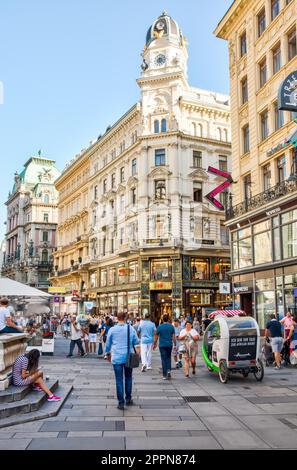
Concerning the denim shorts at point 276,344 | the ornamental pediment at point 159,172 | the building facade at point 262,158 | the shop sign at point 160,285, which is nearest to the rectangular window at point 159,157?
the ornamental pediment at point 159,172

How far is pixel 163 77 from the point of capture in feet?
144

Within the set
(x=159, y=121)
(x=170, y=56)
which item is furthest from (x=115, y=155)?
(x=170, y=56)

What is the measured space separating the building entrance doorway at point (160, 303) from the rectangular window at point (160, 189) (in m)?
8.56

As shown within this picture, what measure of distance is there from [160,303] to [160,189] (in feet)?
33.5

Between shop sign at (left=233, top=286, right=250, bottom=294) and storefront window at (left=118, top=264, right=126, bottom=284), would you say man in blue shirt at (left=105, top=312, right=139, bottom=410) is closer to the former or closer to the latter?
shop sign at (left=233, top=286, right=250, bottom=294)

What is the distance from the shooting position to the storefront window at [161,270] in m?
41.1

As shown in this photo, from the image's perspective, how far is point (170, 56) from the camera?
44562mm

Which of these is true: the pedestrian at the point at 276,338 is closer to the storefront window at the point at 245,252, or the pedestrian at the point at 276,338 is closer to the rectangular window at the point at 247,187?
the storefront window at the point at 245,252

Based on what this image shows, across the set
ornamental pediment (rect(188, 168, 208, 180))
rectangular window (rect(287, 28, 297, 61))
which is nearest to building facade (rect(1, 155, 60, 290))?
ornamental pediment (rect(188, 168, 208, 180))

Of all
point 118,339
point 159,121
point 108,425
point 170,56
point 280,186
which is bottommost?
point 108,425

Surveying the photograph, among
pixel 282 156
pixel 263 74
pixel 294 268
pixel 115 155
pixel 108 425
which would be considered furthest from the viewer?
pixel 115 155
